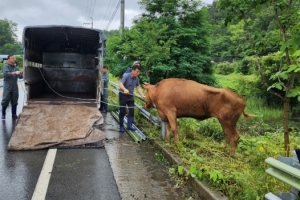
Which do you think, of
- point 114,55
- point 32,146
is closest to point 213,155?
point 32,146

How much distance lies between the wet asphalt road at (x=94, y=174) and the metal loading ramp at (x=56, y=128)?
9.7 inches

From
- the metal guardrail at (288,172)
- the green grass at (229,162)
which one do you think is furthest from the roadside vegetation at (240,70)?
the metal guardrail at (288,172)

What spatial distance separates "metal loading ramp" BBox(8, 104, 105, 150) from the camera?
23.1 ft

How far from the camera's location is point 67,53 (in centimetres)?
1197

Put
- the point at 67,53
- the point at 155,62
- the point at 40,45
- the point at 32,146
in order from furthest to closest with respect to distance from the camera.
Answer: the point at 155,62, the point at 67,53, the point at 40,45, the point at 32,146

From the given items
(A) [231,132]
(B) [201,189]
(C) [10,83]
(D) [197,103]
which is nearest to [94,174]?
(B) [201,189]

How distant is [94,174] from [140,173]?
762mm

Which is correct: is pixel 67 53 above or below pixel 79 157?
above

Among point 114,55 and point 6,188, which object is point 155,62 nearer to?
point 114,55

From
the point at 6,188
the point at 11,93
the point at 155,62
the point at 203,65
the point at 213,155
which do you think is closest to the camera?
the point at 6,188

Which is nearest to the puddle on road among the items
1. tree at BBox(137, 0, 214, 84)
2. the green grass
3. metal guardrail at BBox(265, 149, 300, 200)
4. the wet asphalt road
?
the wet asphalt road

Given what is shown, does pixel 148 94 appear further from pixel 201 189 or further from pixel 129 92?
pixel 201 189

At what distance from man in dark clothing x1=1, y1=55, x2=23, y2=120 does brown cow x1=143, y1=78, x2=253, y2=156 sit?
15.6 ft

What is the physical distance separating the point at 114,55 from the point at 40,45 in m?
4.65
